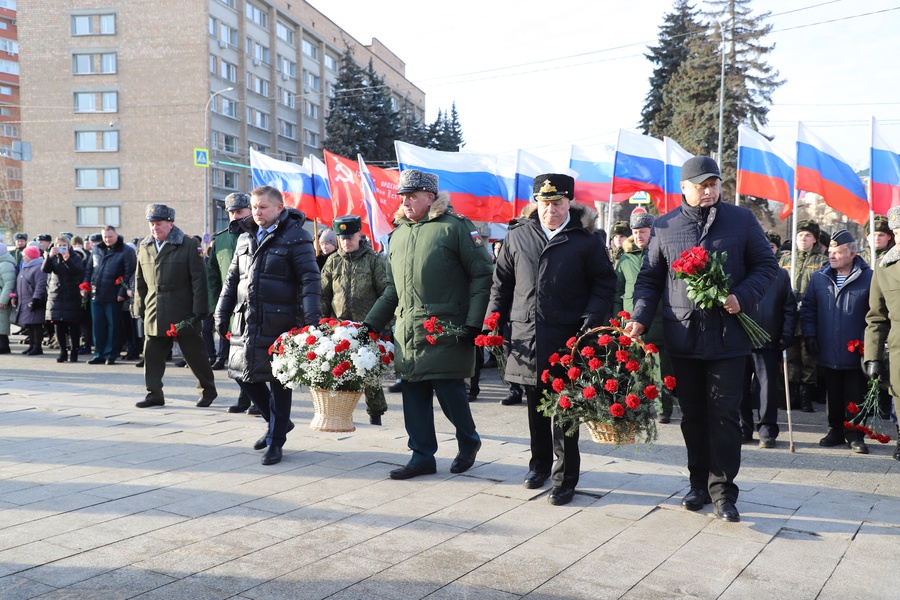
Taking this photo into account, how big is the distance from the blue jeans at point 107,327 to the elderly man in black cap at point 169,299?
13.4ft

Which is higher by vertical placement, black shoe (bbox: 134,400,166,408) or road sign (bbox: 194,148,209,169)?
road sign (bbox: 194,148,209,169)

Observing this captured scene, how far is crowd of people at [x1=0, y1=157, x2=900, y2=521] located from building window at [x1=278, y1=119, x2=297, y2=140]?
53.1m

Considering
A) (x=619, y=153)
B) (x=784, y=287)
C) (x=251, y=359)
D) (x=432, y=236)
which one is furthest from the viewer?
(x=619, y=153)

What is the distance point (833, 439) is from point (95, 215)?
2008 inches

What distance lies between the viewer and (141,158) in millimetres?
50250

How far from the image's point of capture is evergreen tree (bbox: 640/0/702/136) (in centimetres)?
4475

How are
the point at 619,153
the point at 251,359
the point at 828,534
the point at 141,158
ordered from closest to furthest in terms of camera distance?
1. the point at 828,534
2. the point at 251,359
3. the point at 619,153
4. the point at 141,158

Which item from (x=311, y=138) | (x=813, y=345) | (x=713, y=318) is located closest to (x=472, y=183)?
(x=813, y=345)

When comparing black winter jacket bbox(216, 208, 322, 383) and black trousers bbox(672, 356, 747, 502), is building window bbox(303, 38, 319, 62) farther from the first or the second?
black trousers bbox(672, 356, 747, 502)

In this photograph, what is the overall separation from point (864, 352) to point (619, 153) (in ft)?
27.6

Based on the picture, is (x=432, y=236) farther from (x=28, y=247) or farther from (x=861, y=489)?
(x=28, y=247)

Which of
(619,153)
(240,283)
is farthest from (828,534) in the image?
(619,153)

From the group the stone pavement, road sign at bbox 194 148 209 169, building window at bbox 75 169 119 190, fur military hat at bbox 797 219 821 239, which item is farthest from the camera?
building window at bbox 75 169 119 190

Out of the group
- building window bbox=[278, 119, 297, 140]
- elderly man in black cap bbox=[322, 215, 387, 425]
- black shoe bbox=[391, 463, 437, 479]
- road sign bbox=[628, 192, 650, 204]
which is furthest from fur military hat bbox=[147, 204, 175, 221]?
building window bbox=[278, 119, 297, 140]
